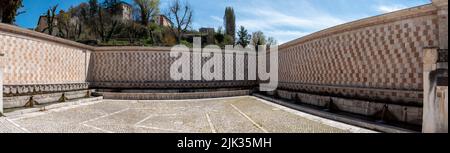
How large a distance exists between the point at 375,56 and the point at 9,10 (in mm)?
24802

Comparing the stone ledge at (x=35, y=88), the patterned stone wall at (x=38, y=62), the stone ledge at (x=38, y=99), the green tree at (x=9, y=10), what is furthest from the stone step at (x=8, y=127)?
the green tree at (x=9, y=10)

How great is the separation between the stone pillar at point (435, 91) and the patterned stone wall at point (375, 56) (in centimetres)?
164

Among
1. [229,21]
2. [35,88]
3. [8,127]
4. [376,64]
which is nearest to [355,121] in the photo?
[376,64]

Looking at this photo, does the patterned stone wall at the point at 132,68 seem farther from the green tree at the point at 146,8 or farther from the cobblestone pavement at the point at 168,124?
the green tree at the point at 146,8


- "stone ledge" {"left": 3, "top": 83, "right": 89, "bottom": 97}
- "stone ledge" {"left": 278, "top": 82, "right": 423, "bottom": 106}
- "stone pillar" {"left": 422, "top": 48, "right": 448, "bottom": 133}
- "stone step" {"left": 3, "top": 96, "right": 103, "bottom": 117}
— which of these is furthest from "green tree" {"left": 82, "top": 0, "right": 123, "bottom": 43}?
"stone pillar" {"left": 422, "top": 48, "right": 448, "bottom": 133}

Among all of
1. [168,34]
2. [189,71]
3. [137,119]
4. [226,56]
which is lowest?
[137,119]

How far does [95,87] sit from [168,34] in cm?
2094

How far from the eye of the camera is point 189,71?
43.3ft

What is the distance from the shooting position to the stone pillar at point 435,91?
3.84 metres

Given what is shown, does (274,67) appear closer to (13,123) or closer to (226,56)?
(226,56)

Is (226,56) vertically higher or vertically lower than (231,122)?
higher
